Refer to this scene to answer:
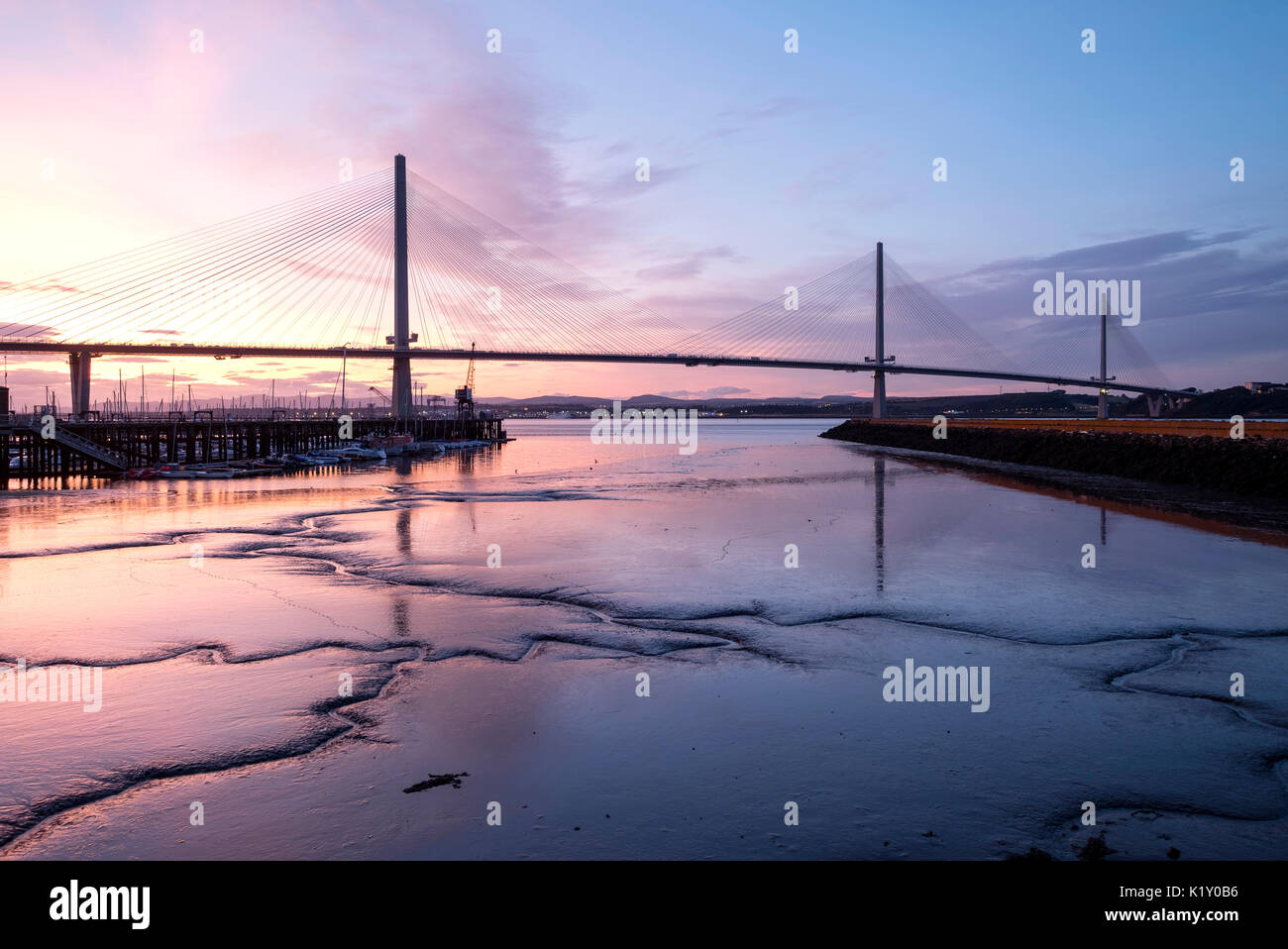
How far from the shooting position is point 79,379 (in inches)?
2211

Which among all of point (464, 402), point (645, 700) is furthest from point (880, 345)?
point (645, 700)

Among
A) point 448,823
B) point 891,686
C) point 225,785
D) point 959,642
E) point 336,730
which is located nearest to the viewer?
point 448,823

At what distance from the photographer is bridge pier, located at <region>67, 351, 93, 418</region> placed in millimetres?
55781

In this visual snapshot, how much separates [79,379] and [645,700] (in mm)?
62661

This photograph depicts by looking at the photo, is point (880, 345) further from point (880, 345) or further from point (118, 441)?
point (118, 441)

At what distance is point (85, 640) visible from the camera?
9273 mm

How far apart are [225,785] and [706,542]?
38.3 ft

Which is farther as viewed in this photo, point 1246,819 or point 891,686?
point 891,686

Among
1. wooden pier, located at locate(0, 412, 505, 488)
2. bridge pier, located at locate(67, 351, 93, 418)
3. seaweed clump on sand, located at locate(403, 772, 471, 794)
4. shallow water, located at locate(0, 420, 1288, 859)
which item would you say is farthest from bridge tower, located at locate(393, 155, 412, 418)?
seaweed clump on sand, located at locate(403, 772, 471, 794)

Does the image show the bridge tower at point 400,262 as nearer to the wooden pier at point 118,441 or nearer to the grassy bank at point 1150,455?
the wooden pier at point 118,441

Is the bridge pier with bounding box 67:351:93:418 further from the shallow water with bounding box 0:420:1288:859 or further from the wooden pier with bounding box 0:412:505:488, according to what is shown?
the shallow water with bounding box 0:420:1288:859
